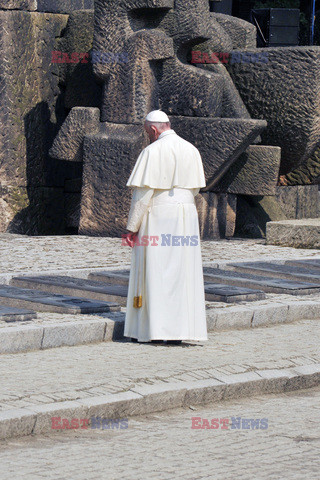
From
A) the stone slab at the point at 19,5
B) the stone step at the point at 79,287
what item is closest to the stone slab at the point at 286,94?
the stone slab at the point at 19,5

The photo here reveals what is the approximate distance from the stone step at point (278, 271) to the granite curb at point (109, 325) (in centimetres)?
118

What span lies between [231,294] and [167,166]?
1.81 m

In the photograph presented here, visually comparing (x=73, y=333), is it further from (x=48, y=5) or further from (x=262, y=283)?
(x=48, y=5)

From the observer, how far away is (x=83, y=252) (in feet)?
37.4

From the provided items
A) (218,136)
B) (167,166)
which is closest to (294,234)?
(218,136)

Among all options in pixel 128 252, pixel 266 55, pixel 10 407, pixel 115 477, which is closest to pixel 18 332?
pixel 10 407

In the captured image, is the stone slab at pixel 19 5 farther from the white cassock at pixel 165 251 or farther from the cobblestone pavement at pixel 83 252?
the white cassock at pixel 165 251

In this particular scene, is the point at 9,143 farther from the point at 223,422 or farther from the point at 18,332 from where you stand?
the point at 223,422

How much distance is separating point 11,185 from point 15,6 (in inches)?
96.0

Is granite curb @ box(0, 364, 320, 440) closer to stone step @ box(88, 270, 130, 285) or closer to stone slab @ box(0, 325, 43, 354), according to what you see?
stone slab @ box(0, 325, 43, 354)

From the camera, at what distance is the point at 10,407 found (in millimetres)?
A: 5078

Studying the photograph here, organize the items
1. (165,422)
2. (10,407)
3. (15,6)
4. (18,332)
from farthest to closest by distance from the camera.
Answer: (15,6) < (18,332) < (165,422) < (10,407)

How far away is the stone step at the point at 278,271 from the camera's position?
9.92 meters

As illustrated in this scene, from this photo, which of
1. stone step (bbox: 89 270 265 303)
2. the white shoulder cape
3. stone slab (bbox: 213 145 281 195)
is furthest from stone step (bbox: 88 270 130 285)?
stone slab (bbox: 213 145 281 195)
